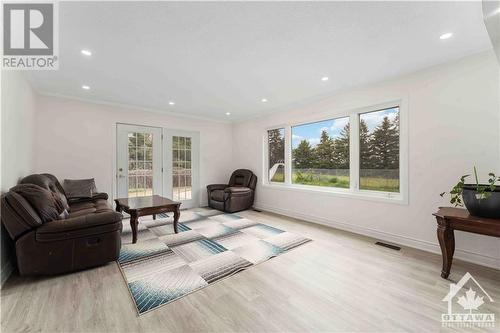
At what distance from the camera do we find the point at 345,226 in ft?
11.5

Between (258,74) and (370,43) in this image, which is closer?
(370,43)

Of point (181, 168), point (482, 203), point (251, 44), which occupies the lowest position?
point (482, 203)

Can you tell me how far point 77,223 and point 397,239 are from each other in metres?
4.09

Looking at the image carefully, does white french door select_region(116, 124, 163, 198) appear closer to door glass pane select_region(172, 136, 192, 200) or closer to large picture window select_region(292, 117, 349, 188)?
door glass pane select_region(172, 136, 192, 200)

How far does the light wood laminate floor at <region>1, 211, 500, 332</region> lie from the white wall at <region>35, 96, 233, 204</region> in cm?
228

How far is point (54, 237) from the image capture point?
2.04 meters

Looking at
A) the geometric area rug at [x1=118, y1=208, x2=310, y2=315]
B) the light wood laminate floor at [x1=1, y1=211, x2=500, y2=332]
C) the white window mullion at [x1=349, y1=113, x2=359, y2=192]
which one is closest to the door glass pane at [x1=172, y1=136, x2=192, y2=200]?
the geometric area rug at [x1=118, y1=208, x2=310, y2=315]

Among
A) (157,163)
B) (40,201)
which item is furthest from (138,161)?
(40,201)

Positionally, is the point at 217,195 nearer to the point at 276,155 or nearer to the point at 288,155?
the point at 276,155

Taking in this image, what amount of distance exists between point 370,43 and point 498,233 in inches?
83.6

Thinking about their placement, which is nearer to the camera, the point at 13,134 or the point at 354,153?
the point at 13,134

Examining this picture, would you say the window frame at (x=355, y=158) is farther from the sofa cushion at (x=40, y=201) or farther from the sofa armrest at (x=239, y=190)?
the sofa cushion at (x=40, y=201)

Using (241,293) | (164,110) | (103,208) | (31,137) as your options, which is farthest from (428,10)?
(31,137)

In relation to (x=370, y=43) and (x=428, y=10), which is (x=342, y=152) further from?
(x=428, y=10)
